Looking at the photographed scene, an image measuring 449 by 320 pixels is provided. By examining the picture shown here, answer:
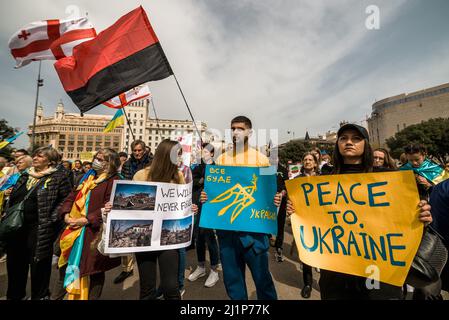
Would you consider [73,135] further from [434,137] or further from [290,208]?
[434,137]

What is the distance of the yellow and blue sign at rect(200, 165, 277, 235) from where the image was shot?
2.09 meters

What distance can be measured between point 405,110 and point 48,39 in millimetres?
96230

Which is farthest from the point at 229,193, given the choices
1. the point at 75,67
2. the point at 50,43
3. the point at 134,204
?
the point at 50,43

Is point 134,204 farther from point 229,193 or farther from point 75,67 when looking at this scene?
point 75,67

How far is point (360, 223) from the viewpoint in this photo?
1.62 m

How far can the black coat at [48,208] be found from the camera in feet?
8.66

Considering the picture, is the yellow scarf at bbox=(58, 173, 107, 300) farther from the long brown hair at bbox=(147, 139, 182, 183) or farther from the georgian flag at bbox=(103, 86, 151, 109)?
the georgian flag at bbox=(103, 86, 151, 109)

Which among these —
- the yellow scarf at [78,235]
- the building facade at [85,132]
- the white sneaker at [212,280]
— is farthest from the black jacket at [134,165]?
the building facade at [85,132]

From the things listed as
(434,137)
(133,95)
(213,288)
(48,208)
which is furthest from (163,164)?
(434,137)

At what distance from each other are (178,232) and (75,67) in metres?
3.51
